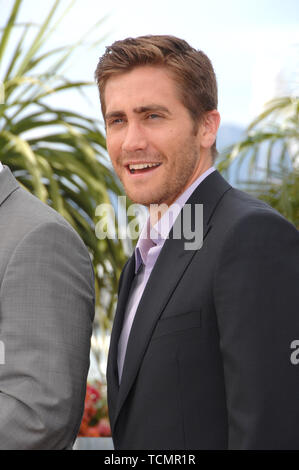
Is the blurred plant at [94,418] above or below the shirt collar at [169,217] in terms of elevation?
below

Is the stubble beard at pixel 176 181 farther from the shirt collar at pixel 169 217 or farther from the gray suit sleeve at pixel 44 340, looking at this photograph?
the gray suit sleeve at pixel 44 340

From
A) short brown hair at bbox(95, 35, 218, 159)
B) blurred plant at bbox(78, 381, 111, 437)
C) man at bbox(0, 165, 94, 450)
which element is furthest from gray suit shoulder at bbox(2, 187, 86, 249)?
blurred plant at bbox(78, 381, 111, 437)

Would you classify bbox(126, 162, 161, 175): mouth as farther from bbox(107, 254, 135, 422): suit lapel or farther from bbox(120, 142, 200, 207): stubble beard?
bbox(107, 254, 135, 422): suit lapel

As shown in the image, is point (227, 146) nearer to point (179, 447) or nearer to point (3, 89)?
point (3, 89)

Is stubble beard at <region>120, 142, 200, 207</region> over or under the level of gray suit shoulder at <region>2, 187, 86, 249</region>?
over

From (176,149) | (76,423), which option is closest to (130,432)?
(76,423)

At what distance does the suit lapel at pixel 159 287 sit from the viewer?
3.57 ft

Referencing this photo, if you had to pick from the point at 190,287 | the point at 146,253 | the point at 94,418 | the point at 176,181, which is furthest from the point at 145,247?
the point at 94,418

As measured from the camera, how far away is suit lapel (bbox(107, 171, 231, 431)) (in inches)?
42.8

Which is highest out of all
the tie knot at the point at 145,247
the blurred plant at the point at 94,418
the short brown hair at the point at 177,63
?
the short brown hair at the point at 177,63

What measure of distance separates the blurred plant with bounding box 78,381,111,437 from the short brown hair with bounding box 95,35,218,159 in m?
1.70

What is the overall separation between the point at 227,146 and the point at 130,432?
237 centimetres

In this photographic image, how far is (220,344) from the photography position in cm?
98

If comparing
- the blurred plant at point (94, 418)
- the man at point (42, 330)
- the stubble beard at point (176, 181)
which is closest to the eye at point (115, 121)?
the stubble beard at point (176, 181)
